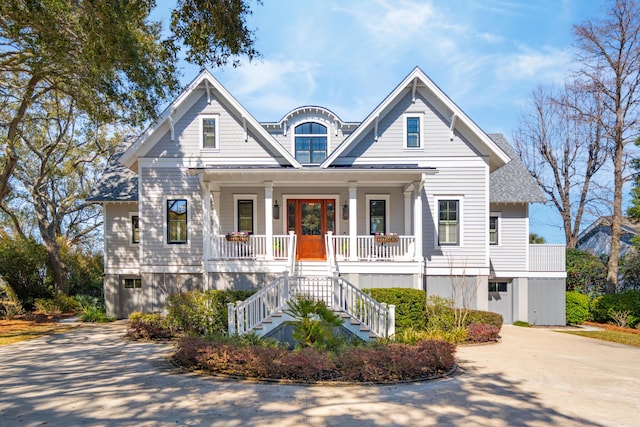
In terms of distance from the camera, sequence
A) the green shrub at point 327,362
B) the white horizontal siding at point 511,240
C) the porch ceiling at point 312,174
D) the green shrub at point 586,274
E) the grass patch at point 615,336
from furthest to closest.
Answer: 1. the green shrub at point 586,274
2. the white horizontal siding at point 511,240
3. the porch ceiling at point 312,174
4. the grass patch at point 615,336
5. the green shrub at point 327,362

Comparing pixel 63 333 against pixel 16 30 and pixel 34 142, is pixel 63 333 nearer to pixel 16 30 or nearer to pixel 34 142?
pixel 16 30

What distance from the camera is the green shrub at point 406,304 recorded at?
1288 centimetres

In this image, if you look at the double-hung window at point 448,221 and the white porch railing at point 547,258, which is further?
the white porch railing at point 547,258

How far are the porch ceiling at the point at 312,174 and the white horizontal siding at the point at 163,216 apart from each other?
A: 1.64 m

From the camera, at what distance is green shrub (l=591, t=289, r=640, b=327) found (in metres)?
18.1

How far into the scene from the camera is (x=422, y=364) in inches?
341

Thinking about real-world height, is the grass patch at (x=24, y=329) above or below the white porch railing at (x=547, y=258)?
below

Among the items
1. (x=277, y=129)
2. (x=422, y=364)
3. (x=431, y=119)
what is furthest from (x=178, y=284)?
(x=431, y=119)

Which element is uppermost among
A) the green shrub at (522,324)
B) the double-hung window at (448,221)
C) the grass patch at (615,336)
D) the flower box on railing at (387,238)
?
the double-hung window at (448,221)

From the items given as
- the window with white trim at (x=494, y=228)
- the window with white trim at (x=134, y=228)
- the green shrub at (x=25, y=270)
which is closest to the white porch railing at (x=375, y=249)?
the window with white trim at (x=494, y=228)

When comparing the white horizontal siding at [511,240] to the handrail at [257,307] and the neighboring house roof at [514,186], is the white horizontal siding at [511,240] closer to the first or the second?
the neighboring house roof at [514,186]

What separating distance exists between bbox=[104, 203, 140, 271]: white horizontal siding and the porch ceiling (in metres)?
5.83

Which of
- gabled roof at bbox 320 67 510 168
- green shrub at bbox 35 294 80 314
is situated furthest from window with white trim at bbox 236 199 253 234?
green shrub at bbox 35 294 80 314

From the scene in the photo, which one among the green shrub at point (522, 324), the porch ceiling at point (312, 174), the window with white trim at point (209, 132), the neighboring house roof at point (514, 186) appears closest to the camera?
the porch ceiling at point (312, 174)
